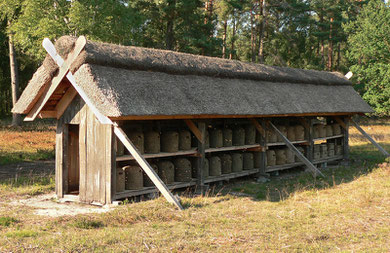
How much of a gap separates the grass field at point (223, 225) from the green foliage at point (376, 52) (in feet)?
74.8

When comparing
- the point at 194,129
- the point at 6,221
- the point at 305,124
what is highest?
the point at 305,124

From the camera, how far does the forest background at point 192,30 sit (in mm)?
23281

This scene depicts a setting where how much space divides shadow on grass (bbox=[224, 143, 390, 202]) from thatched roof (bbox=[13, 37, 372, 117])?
2194 mm

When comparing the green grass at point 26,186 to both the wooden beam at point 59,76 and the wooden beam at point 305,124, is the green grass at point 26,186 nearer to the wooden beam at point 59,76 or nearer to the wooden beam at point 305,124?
the wooden beam at point 59,76

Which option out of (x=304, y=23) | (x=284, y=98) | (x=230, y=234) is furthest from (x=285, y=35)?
(x=230, y=234)

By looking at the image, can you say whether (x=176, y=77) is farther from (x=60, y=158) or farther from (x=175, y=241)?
(x=175, y=241)

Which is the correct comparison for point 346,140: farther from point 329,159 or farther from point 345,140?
point 329,159

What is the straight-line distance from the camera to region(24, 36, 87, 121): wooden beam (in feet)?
30.2

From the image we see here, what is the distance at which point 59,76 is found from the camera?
9.57 m

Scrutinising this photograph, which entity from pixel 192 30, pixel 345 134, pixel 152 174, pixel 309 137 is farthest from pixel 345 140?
pixel 192 30

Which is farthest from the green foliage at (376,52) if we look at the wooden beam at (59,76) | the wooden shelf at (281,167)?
the wooden beam at (59,76)

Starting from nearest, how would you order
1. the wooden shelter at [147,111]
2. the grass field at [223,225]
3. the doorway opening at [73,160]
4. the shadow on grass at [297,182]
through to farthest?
the grass field at [223,225] → the wooden shelter at [147,111] → the shadow on grass at [297,182] → the doorway opening at [73,160]

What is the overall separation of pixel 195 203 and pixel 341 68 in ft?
141

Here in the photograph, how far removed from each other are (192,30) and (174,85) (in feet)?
75.6
